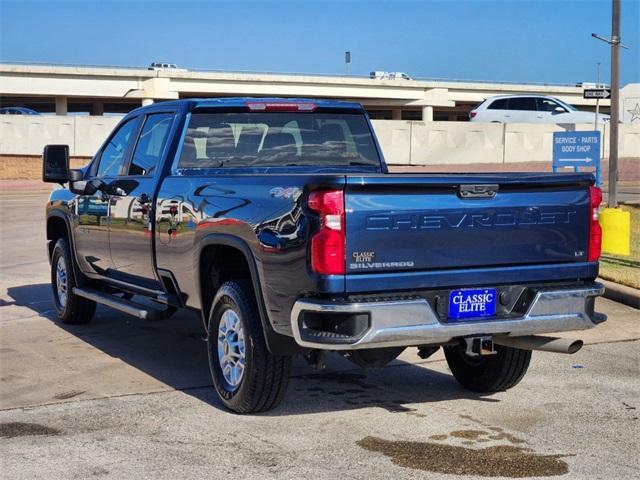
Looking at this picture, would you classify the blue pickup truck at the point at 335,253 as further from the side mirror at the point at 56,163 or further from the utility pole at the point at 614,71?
the utility pole at the point at 614,71

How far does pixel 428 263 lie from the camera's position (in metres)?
5.80

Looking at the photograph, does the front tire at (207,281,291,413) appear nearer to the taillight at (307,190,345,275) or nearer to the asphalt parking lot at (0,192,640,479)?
the asphalt parking lot at (0,192,640,479)

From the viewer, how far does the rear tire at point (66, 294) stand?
31.3ft

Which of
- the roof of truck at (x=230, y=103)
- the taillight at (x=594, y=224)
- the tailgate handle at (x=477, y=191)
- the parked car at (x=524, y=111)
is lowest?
the taillight at (x=594, y=224)

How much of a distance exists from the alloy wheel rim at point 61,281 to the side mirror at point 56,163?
94 cm

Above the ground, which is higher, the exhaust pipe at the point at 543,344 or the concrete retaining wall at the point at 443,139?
the concrete retaining wall at the point at 443,139

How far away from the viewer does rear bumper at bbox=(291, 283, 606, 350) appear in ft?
18.3

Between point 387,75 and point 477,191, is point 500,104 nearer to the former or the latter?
point 477,191

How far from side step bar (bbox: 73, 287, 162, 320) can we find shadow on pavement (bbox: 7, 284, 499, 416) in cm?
42

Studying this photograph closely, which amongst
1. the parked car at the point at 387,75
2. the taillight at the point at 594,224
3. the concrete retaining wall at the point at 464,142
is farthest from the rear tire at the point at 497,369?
the parked car at the point at 387,75

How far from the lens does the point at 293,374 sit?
25.3ft

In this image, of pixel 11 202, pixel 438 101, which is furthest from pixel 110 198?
pixel 438 101

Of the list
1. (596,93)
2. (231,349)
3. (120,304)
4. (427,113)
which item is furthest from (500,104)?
(427,113)

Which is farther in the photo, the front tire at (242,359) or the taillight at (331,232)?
the front tire at (242,359)
